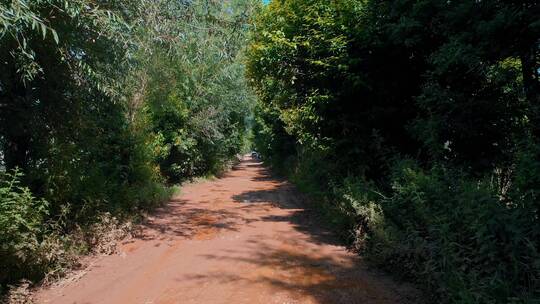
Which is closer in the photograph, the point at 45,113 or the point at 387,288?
the point at 387,288

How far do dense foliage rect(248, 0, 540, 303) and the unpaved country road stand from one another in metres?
Result: 0.68

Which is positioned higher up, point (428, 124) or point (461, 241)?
point (428, 124)

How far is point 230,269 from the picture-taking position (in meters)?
6.53

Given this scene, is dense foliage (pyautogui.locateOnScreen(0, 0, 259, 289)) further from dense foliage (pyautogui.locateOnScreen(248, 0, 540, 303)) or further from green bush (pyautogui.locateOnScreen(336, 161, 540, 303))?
green bush (pyautogui.locateOnScreen(336, 161, 540, 303))

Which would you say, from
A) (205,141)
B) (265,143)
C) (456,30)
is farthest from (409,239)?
(265,143)

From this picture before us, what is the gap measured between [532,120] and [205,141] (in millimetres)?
16560

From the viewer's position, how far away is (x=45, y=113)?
7082 millimetres

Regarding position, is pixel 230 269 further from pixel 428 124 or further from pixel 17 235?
pixel 428 124

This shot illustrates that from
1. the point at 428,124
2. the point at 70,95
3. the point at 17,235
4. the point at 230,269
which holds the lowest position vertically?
the point at 230,269

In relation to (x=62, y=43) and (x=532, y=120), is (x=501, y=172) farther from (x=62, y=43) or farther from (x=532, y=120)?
(x=62, y=43)

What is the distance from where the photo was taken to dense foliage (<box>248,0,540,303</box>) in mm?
3939

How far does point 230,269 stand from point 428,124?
12.9 ft

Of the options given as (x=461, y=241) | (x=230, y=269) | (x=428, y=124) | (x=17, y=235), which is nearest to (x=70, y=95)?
(x=17, y=235)

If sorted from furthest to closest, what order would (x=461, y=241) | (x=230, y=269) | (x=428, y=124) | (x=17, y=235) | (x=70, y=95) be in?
(x=70, y=95)
(x=230, y=269)
(x=428, y=124)
(x=17, y=235)
(x=461, y=241)
